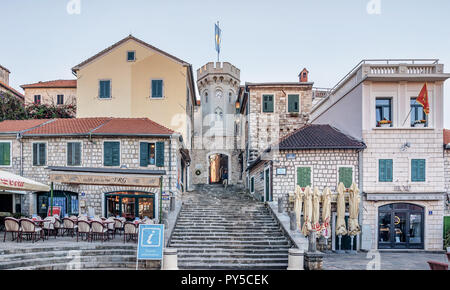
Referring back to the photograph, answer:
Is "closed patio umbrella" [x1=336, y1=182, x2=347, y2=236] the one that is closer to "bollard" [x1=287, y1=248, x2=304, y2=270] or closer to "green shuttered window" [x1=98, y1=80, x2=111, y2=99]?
"bollard" [x1=287, y1=248, x2=304, y2=270]

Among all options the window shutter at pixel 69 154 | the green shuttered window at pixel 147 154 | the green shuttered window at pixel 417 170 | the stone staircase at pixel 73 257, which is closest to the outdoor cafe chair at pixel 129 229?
the stone staircase at pixel 73 257

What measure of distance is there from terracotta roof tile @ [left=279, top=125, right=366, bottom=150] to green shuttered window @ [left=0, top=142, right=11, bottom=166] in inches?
554

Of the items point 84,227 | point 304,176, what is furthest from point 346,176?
point 84,227

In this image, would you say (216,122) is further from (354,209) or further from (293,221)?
(293,221)

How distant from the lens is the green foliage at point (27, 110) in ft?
85.5

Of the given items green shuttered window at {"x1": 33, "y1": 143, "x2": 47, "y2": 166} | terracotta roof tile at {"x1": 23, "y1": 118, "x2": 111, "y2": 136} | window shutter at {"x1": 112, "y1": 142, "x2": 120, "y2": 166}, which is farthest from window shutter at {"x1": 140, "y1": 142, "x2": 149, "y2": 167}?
green shuttered window at {"x1": 33, "y1": 143, "x2": 47, "y2": 166}

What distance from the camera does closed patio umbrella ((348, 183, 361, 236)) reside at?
50.2ft

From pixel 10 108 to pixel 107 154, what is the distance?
14.4m

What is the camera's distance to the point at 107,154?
57.5ft

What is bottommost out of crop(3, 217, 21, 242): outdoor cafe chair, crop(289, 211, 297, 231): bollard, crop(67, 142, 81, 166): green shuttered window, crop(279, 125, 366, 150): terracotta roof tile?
crop(289, 211, 297, 231): bollard

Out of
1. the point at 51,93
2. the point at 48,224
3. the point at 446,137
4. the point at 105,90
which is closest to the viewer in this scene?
the point at 48,224

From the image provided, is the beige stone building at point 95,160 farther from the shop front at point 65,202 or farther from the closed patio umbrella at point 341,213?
the closed patio umbrella at point 341,213

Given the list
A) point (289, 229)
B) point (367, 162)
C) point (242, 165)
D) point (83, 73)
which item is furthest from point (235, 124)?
point (289, 229)

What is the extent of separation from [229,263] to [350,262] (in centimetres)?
481
